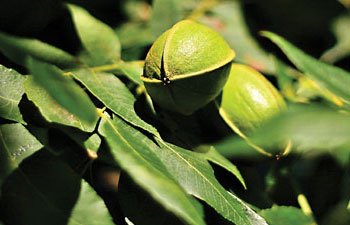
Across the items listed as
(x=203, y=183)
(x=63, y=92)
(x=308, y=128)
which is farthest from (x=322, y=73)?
(x=63, y=92)

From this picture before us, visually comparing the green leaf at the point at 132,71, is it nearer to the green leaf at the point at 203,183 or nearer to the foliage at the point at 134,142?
the foliage at the point at 134,142

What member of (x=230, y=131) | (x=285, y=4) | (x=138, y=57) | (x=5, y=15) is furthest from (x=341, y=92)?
(x=5, y=15)

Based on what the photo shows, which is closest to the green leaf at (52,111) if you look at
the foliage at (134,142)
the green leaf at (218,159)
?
the foliage at (134,142)

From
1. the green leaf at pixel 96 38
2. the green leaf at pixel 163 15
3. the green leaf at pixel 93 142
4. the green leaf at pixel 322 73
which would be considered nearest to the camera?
the green leaf at pixel 93 142

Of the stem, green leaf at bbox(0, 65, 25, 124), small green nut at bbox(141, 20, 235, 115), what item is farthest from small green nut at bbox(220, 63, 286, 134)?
the stem

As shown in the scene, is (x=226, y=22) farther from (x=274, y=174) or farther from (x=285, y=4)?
(x=274, y=174)

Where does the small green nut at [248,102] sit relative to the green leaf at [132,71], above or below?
below

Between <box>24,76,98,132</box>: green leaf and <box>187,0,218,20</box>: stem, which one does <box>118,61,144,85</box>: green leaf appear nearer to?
<box>24,76,98,132</box>: green leaf
